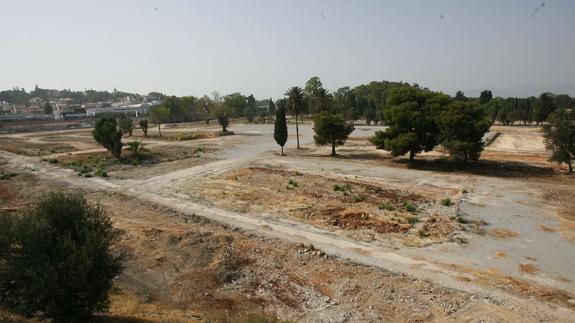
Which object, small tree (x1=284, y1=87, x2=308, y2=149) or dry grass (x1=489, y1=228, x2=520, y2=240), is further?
small tree (x1=284, y1=87, x2=308, y2=149)

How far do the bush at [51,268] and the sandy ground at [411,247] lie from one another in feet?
7.16

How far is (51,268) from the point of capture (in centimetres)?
1104

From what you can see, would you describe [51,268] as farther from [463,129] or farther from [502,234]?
[463,129]

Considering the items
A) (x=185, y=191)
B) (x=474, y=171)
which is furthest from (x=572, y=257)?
(x=185, y=191)

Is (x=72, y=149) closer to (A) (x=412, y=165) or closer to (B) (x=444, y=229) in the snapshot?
(A) (x=412, y=165)

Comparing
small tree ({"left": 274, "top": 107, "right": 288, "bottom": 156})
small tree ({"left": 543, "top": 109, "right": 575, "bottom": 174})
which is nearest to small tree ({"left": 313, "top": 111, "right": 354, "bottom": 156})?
small tree ({"left": 274, "top": 107, "right": 288, "bottom": 156})

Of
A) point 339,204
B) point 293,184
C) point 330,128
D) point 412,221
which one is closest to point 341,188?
point 339,204

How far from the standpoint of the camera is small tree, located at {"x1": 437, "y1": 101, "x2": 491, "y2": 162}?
1497 inches

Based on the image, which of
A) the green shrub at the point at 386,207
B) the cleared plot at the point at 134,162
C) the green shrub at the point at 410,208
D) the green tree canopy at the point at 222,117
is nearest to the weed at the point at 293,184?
the green shrub at the point at 386,207

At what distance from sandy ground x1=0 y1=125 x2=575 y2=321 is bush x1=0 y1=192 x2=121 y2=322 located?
218cm

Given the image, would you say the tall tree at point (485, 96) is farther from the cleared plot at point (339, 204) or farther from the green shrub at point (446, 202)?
the green shrub at point (446, 202)

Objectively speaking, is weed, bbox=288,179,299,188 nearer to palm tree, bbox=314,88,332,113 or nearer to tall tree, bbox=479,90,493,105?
palm tree, bbox=314,88,332,113

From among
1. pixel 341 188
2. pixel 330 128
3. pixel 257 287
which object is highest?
pixel 330 128

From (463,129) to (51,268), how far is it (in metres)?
37.5
